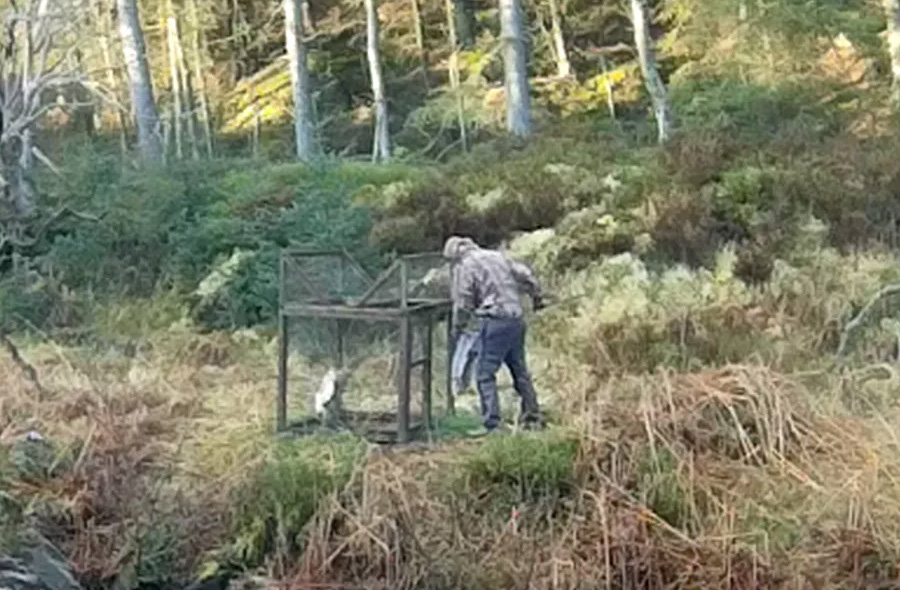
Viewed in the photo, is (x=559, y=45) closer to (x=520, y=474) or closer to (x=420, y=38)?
(x=420, y=38)

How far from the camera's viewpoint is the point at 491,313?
1020cm

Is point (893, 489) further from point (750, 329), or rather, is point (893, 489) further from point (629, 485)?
point (750, 329)

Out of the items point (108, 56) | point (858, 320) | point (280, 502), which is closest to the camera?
point (280, 502)

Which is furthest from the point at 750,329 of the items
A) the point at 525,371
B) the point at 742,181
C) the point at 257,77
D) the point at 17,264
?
the point at 257,77

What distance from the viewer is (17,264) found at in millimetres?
15859

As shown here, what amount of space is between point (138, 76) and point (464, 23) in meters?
11.3

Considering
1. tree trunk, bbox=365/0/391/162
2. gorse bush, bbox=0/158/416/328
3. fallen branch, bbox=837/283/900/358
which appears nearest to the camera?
fallen branch, bbox=837/283/900/358

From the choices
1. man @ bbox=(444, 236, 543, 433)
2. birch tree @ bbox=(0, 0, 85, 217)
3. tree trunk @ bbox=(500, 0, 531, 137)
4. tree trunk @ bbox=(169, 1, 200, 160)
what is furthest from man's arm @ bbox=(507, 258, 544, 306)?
tree trunk @ bbox=(169, 1, 200, 160)

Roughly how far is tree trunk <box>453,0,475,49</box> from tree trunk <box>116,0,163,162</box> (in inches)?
409

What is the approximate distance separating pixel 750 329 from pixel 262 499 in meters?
4.76

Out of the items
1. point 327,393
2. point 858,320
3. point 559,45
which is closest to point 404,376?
point 327,393

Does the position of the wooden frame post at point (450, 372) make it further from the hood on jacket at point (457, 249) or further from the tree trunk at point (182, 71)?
the tree trunk at point (182, 71)

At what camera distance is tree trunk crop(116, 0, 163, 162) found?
20.4 m

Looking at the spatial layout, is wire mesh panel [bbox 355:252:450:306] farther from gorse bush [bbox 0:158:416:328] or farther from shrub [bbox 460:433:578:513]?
gorse bush [bbox 0:158:416:328]
